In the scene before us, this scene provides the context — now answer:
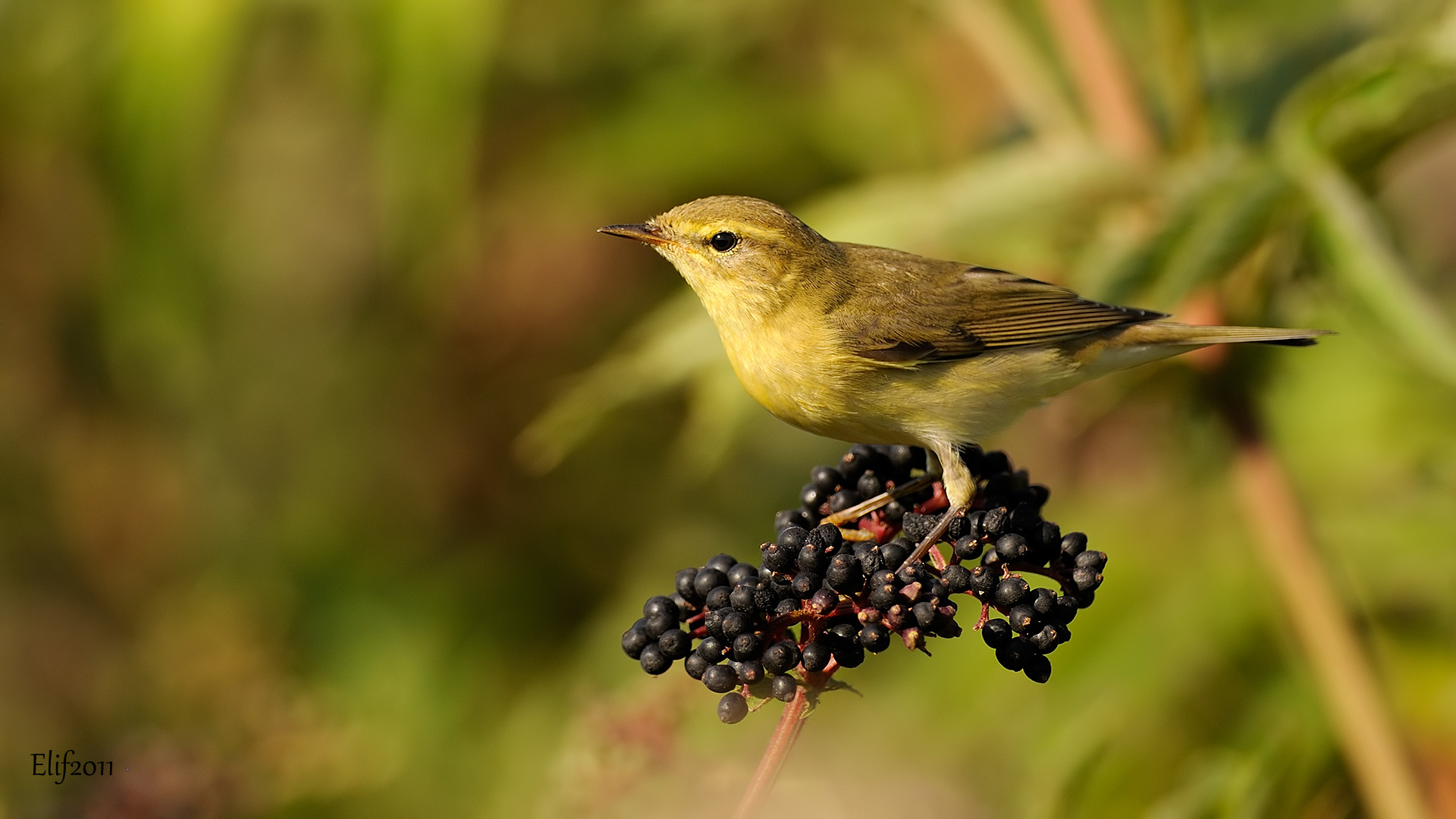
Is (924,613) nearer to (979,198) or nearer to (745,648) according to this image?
(745,648)

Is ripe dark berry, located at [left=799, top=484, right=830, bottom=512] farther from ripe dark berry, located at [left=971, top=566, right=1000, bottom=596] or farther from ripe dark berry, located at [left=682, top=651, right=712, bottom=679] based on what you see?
ripe dark berry, located at [left=682, top=651, right=712, bottom=679]

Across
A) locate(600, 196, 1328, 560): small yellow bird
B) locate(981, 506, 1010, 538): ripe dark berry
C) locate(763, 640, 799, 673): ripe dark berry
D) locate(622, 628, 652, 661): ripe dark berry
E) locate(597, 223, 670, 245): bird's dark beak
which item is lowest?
locate(763, 640, 799, 673): ripe dark berry

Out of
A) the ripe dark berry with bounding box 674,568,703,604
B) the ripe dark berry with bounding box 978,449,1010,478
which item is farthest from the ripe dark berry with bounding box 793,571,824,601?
the ripe dark berry with bounding box 978,449,1010,478

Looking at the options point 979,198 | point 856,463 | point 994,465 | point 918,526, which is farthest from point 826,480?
point 979,198

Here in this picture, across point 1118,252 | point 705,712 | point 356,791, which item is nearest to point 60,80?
point 356,791

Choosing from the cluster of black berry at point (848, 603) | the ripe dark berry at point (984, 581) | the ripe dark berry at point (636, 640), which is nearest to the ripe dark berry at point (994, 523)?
the cluster of black berry at point (848, 603)
